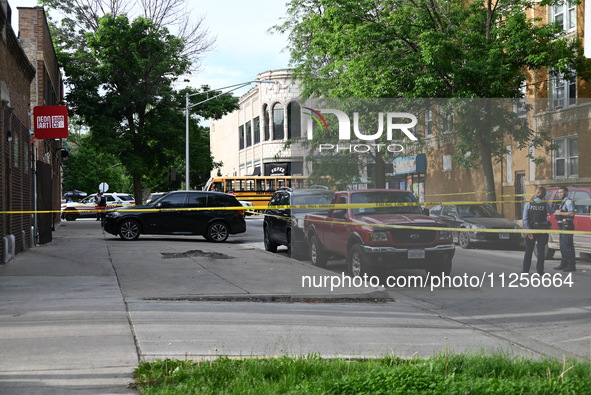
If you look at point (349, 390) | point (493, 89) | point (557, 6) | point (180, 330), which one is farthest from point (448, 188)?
point (557, 6)

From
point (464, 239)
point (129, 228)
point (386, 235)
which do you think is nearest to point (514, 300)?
point (464, 239)

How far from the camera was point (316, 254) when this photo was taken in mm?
12812

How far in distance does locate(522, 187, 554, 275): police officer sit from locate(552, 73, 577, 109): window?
4.46 feet

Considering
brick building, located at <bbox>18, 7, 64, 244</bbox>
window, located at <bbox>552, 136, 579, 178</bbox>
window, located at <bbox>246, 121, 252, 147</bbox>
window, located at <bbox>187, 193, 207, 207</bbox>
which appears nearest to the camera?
window, located at <bbox>552, 136, 579, 178</bbox>

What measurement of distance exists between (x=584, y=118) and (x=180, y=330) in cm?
608

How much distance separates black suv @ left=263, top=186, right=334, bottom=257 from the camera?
1223 cm

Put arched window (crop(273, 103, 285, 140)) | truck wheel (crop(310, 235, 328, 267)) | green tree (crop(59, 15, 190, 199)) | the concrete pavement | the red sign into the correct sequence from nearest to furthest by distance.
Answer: the concrete pavement < truck wheel (crop(310, 235, 328, 267)) < the red sign < green tree (crop(59, 15, 190, 199)) < arched window (crop(273, 103, 285, 140))

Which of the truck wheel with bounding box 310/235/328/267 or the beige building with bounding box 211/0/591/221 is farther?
the truck wheel with bounding box 310/235/328/267

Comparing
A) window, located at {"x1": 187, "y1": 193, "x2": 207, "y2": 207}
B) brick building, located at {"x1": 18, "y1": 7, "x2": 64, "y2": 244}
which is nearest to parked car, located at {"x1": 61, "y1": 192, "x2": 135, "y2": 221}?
brick building, located at {"x1": 18, "y1": 7, "x2": 64, "y2": 244}

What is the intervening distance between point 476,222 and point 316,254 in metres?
3.81

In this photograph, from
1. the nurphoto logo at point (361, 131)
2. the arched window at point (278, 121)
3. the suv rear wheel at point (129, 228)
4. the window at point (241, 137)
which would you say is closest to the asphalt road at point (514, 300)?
the nurphoto logo at point (361, 131)

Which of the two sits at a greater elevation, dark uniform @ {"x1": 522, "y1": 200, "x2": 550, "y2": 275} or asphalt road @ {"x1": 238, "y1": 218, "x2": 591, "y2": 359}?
dark uniform @ {"x1": 522, "y1": 200, "x2": 550, "y2": 275}

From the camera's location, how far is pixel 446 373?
5.82 metres

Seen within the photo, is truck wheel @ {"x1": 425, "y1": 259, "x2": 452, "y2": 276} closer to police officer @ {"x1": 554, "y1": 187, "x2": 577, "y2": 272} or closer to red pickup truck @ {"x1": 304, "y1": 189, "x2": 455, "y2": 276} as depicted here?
red pickup truck @ {"x1": 304, "y1": 189, "x2": 455, "y2": 276}
